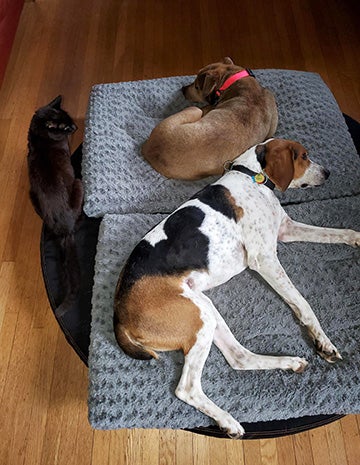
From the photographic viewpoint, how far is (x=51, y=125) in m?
3.54

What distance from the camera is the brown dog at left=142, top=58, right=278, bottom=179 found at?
3.31 metres

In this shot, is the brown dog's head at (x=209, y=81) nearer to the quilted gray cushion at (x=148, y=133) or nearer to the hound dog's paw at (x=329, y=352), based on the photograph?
the quilted gray cushion at (x=148, y=133)

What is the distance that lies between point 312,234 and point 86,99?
9.06ft

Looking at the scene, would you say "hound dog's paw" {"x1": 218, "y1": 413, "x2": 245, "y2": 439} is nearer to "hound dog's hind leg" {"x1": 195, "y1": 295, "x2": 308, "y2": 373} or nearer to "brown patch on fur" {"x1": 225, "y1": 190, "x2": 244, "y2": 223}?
"hound dog's hind leg" {"x1": 195, "y1": 295, "x2": 308, "y2": 373}

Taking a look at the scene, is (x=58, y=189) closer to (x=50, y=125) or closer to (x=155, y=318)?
(x=50, y=125)

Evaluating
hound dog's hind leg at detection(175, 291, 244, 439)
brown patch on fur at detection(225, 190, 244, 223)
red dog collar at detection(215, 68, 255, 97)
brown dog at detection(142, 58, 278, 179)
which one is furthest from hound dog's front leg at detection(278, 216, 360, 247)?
red dog collar at detection(215, 68, 255, 97)

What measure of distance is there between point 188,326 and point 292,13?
14.0 feet

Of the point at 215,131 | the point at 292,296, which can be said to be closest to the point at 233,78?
the point at 215,131

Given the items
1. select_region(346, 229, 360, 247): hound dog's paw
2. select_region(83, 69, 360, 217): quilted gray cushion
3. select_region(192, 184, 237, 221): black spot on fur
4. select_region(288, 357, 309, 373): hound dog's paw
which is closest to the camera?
select_region(288, 357, 309, 373): hound dog's paw

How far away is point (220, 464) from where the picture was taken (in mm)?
2877

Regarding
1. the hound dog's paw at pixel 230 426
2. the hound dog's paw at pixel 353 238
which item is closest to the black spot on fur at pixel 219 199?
the hound dog's paw at pixel 353 238

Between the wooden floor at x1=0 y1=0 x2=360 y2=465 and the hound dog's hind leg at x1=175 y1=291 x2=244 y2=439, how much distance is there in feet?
1.51

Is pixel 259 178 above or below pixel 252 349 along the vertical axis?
above

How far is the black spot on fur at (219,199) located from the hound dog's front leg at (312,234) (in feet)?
1.57
